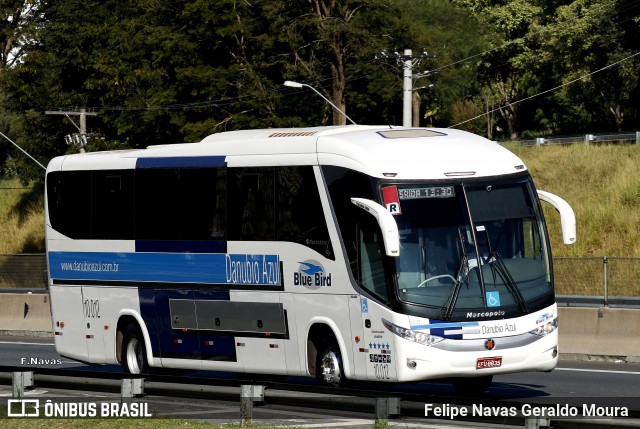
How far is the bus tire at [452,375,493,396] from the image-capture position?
17.2 metres

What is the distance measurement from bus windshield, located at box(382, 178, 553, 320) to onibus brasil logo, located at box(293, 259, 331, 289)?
5.29ft

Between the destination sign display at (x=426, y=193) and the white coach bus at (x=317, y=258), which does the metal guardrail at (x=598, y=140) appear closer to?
the white coach bus at (x=317, y=258)

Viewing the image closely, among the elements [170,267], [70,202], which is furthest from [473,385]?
[70,202]

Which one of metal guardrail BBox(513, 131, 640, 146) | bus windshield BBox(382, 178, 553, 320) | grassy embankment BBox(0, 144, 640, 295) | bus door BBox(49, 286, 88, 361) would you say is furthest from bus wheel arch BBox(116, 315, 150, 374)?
metal guardrail BBox(513, 131, 640, 146)

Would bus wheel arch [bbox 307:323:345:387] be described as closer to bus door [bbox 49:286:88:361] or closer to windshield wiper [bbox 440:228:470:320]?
windshield wiper [bbox 440:228:470:320]

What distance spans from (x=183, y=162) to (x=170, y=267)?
1.65 m

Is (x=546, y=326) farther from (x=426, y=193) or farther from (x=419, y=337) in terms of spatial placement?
(x=426, y=193)

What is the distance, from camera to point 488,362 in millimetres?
15867

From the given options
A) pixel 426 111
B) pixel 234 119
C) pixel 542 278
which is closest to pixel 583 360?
pixel 542 278

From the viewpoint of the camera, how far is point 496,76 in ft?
330

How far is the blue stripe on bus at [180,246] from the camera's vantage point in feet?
62.5

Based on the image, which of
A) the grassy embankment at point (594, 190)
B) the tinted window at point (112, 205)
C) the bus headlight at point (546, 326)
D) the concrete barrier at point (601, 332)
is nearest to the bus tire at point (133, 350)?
the tinted window at point (112, 205)

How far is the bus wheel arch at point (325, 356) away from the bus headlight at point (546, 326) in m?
2.58

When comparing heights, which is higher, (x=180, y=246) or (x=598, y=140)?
(x=598, y=140)
